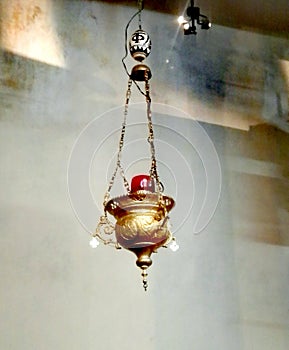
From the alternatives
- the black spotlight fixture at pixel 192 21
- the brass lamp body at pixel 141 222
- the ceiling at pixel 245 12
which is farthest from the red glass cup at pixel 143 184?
the ceiling at pixel 245 12

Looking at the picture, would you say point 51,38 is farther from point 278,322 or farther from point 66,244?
point 278,322

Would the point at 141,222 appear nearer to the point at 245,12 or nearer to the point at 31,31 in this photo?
the point at 31,31

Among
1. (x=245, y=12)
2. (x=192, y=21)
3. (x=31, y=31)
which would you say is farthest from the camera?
(x=245, y=12)

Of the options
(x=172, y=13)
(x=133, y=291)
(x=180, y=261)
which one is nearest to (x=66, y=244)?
(x=133, y=291)

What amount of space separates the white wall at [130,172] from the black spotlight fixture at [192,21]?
0.28 ft

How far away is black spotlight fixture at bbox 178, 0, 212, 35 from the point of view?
15.7 feet

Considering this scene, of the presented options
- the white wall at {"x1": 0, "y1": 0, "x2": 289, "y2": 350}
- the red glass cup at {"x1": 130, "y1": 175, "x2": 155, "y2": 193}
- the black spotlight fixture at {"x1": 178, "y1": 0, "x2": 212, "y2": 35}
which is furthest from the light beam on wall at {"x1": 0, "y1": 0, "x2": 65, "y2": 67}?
the red glass cup at {"x1": 130, "y1": 175, "x2": 155, "y2": 193}

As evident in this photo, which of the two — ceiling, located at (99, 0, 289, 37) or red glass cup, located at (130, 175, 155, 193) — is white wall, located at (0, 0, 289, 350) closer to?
ceiling, located at (99, 0, 289, 37)

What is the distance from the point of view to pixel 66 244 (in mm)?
3840

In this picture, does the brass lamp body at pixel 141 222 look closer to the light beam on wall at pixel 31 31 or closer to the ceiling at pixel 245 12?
the light beam on wall at pixel 31 31

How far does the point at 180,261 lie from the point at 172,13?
7.64 feet

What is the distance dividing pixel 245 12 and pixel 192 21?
0.62 metres

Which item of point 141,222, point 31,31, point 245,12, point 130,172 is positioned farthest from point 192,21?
point 141,222

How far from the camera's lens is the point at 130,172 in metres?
4.23
